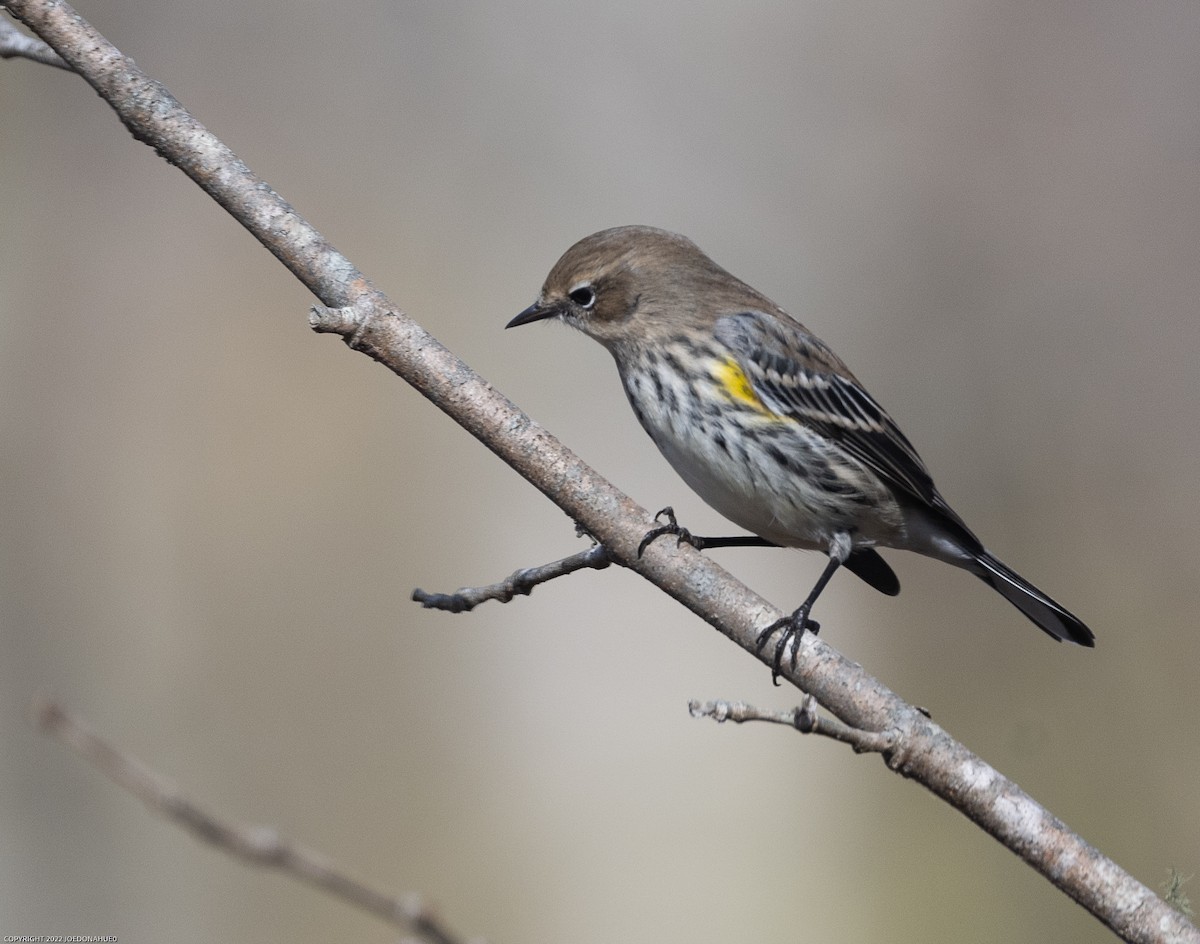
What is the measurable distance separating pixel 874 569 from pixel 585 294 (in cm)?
147

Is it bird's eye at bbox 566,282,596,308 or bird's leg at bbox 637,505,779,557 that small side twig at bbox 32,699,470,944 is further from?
bird's eye at bbox 566,282,596,308

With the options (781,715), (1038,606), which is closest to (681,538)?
(781,715)

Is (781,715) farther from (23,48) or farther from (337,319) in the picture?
(23,48)

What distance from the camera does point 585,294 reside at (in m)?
4.07

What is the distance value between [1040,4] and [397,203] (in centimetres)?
484

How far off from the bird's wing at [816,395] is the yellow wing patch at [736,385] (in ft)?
0.09

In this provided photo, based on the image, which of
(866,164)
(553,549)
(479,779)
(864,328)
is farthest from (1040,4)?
(479,779)

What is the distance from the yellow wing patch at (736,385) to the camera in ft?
12.4

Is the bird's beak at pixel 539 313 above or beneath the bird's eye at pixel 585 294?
beneath

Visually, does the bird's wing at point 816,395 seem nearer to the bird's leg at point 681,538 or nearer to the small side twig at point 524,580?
the bird's leg at point 681,538

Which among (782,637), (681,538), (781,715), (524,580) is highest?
(681,538)

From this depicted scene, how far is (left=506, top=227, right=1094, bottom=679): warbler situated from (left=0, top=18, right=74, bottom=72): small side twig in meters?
1.67

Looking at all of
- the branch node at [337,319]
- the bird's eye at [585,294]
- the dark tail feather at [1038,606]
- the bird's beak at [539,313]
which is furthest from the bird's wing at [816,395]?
the branch node at [337,319]

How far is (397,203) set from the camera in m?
7.91
